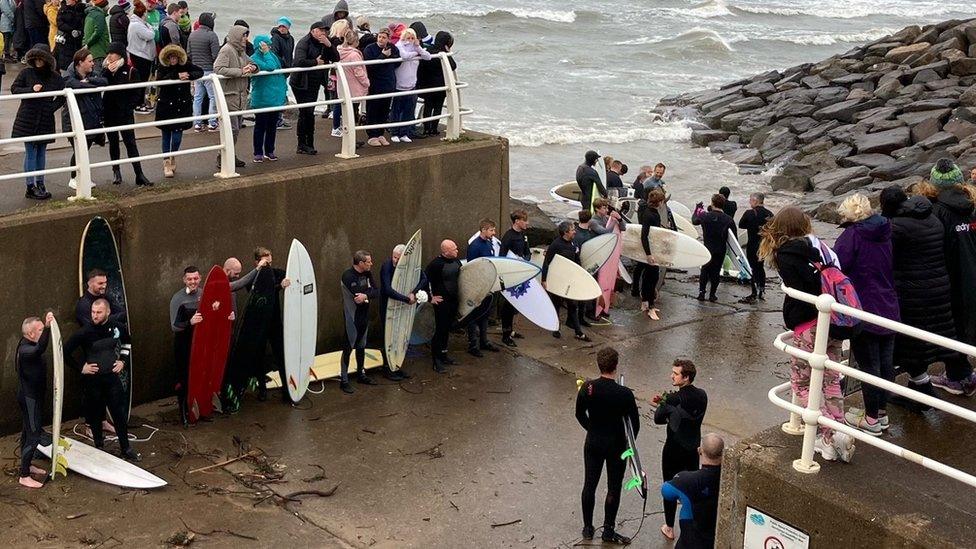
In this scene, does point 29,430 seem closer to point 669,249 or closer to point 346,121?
point 346,121

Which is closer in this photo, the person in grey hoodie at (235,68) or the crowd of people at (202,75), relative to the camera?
the crowd of people at (202,75)

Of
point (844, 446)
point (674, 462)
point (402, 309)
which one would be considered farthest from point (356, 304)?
point (844, 446)

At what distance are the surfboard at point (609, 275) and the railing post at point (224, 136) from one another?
456cm

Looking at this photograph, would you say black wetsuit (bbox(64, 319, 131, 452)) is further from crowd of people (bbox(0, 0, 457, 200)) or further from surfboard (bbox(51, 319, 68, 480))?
crowd of people (bbox(0, 0, 457, 200))

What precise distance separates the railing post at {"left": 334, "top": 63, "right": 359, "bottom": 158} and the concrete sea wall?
22 centimetres

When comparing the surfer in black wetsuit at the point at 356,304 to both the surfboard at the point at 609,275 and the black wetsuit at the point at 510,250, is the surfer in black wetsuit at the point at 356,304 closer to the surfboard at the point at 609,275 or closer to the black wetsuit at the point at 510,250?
the black wetsuit at the point at 510,250

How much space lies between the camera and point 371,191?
40.1 ft

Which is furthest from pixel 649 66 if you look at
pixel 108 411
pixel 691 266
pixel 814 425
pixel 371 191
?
pixel 814 425

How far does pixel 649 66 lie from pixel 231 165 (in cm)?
3417

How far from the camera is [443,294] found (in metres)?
11.9

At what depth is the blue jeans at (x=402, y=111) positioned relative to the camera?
1342 centimetres

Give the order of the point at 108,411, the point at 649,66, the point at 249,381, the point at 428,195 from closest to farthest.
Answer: the point at 108,411
the point at 249,381
the point at 428,195
the point at 649,66

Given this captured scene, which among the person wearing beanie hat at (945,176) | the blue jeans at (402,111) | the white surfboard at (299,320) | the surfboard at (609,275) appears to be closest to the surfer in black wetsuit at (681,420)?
the person wearing beanie hat at (945,176)

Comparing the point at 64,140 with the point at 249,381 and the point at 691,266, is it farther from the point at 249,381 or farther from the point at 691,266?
the point at 691,266
